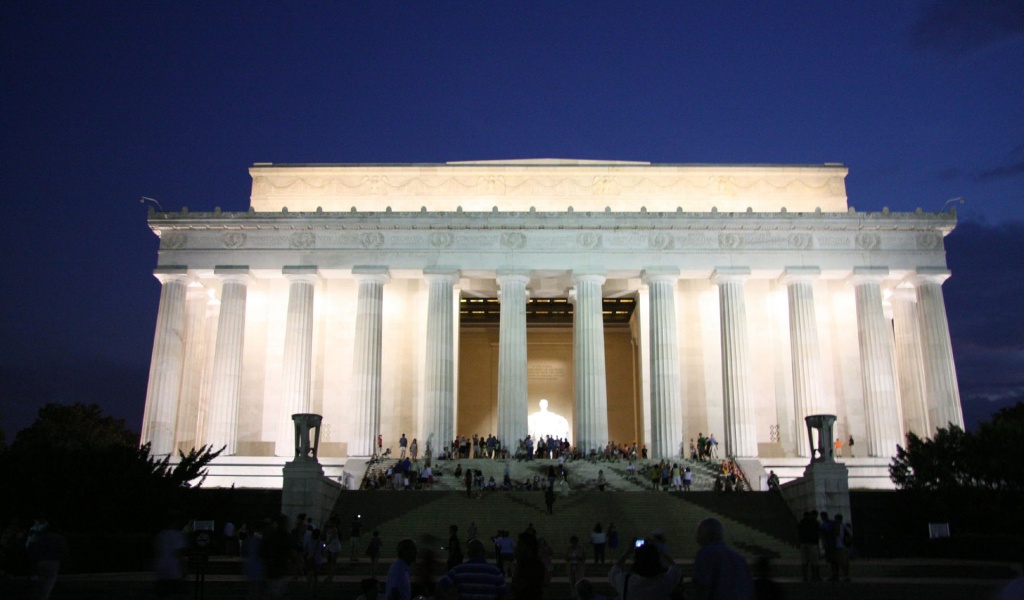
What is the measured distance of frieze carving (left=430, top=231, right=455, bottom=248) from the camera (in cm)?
4619

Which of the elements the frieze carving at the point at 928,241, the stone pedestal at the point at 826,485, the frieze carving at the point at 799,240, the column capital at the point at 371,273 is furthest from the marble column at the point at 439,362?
the frieze carving at the point at 928,241

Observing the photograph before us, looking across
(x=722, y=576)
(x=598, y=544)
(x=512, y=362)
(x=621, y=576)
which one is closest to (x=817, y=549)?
(x=598, y=544)

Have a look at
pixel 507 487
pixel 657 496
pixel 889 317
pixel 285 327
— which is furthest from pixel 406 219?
pixel 889 317

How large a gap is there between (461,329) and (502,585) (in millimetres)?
49336

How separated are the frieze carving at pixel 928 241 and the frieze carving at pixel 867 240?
2.00 metres

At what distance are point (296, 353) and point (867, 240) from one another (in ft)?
92.7

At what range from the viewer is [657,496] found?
34.3 m

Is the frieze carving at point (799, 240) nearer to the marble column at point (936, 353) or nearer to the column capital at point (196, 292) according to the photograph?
the marble column at point (936, 353)

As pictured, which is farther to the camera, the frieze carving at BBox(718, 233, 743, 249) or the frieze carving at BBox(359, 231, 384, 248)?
the frieze carving at BBox(359, 231, 384, 248)

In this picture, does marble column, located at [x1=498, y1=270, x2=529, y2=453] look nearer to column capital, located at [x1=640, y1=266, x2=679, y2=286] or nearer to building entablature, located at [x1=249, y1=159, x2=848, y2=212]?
building entablature, located at [x1=249, y1=159, x2=848, y2=212]

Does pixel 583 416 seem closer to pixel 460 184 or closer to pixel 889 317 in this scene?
pixel 460 184

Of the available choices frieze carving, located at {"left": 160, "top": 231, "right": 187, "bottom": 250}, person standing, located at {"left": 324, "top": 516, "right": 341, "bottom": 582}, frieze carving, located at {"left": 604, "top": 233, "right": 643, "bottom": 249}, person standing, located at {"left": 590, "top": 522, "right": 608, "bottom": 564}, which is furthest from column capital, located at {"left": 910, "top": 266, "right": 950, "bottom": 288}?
frieze carving, located at {"left": 160, "top": 231, "right": 187, "bottom": 250}

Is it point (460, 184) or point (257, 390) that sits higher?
point (460, 184)

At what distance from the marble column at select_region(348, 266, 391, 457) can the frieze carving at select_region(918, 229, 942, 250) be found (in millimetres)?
26071
